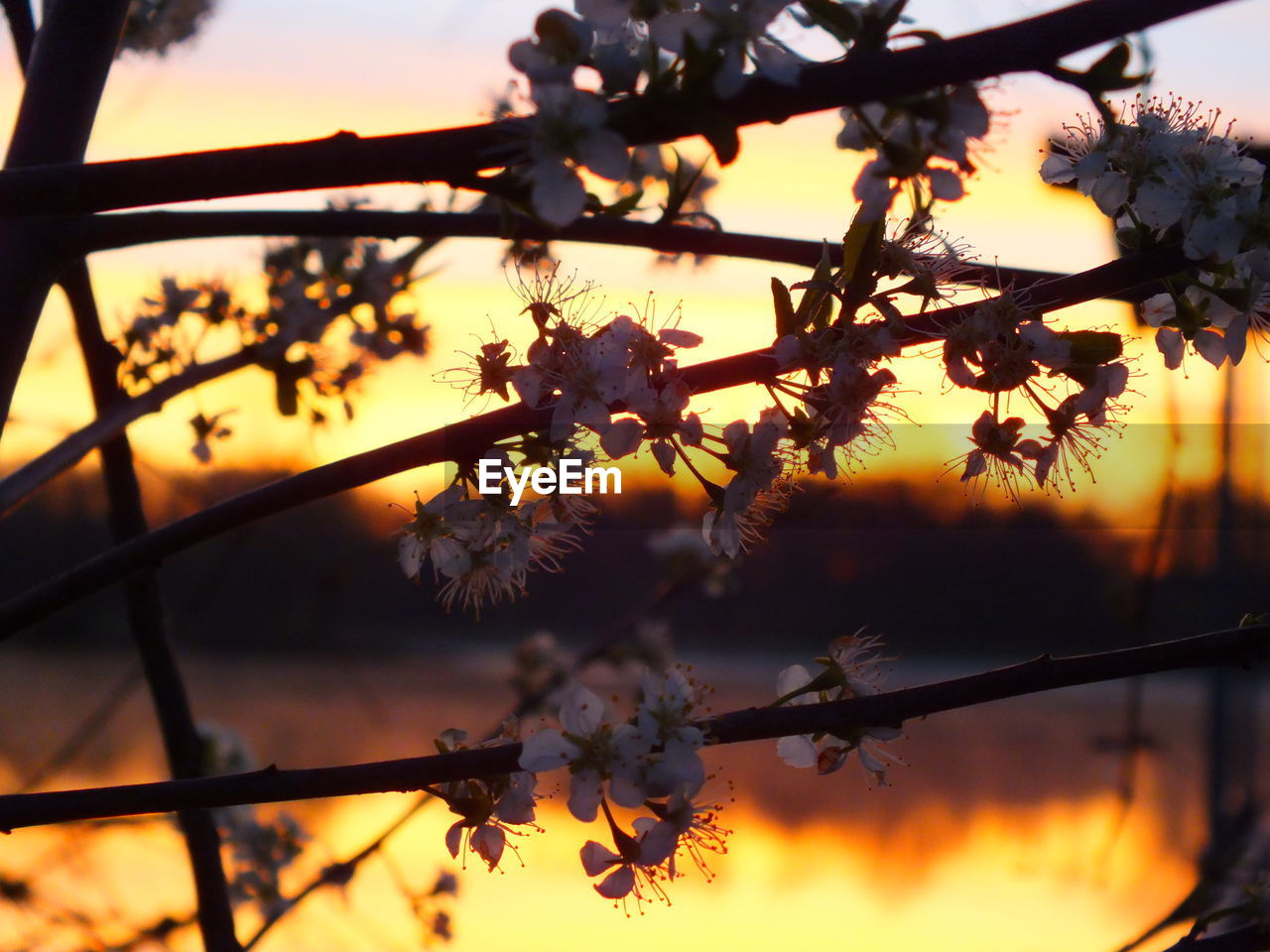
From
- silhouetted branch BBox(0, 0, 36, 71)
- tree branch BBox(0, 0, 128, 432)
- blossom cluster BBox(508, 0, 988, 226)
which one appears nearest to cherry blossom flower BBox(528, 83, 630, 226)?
blossom cluster BBox(508, 0, 988, 226)

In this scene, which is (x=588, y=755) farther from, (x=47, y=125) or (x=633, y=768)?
(x=47, y=125)

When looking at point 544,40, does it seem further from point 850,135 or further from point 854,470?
point 854,470

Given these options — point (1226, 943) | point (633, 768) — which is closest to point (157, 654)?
point (633, 768)

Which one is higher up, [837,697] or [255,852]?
[255,852]

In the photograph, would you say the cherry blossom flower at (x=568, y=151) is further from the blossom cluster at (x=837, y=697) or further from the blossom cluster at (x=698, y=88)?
the blossom cluster at (x=837, y=697)

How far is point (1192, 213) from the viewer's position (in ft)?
2.26

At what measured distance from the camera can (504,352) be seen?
77 cm

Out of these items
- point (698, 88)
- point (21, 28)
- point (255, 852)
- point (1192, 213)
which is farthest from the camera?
point (255, 852)

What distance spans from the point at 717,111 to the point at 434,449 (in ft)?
0.93

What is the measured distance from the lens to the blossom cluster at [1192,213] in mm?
679

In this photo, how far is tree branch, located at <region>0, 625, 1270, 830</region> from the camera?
1.90 feet

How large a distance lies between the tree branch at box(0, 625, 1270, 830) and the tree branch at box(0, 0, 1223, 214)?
290mm

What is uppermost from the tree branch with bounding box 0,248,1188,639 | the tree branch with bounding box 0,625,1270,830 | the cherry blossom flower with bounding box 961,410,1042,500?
the tree branch with bounding box 0,248,1188,639

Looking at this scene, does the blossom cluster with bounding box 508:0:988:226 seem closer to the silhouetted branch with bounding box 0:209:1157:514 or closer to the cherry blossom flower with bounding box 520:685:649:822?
the silhouetted branch with bounding box 0:209:1157:514
